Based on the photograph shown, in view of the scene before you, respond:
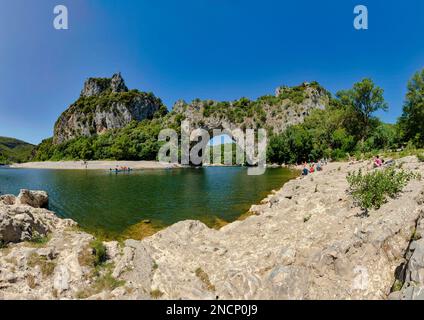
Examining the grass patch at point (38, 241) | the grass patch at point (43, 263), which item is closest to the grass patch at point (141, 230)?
the grass patch at point (38, 241)

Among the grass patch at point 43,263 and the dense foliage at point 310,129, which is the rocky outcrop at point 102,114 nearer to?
the dense foliage at point 310,129

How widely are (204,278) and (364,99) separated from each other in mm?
69437

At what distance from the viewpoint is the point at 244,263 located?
10312 millimetres

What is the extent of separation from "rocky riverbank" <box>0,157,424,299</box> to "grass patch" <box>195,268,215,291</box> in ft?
0.23

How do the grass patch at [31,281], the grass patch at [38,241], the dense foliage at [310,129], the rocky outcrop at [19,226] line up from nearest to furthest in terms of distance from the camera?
the grass patch at [31,281]
the rocky outcrop at [19,226]
the grass patch at [38,241]
the dense foliage at [310,129]

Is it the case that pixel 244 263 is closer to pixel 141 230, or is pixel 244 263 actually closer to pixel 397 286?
pixel 397 286

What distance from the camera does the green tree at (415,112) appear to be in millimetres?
51250

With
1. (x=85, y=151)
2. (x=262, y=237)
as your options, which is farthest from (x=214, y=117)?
(x=262, y=237)

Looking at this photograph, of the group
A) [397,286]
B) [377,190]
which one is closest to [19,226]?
[397,286]

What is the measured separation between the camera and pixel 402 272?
7258mm

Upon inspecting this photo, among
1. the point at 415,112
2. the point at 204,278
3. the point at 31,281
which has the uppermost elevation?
the point at 415,112

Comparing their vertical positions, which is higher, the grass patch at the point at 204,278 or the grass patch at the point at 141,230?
the grass patch at the point at 204,278

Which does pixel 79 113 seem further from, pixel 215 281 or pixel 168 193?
pixel 215 281

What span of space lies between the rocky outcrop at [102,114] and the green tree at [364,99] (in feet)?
489
